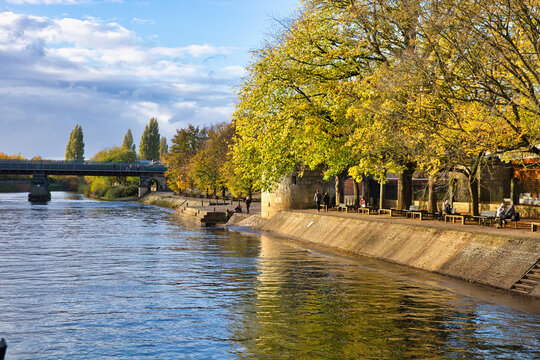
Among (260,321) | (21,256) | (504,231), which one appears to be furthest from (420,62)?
(21,256)

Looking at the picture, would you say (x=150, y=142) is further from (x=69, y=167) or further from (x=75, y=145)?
(x=69, y=167)

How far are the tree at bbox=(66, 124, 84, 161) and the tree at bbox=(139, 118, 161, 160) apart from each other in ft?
65.7

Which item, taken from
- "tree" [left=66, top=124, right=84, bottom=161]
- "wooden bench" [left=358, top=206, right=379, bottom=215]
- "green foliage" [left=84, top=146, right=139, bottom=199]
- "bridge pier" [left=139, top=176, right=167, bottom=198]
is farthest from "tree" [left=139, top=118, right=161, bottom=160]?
"wooden bench" [left=358, top=206, right=379, bottom=215]

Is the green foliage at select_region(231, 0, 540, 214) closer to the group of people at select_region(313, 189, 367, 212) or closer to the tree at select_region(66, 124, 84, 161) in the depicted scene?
the group of people at select_region(313, 189, 367, 212)

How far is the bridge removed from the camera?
125 meters

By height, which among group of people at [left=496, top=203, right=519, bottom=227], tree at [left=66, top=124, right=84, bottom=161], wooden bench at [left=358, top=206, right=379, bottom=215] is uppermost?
tree at [left=66, top=124, right=84, bottom=161]

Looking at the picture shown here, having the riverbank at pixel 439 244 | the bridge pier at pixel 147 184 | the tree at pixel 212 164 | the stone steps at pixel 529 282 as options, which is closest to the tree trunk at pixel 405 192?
the riverbank at pixel 439 244

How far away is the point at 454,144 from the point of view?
23062 millimetres

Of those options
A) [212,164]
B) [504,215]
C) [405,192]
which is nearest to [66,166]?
[212,164]

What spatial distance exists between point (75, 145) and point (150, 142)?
79.6 ft

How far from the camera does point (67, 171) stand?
132 meters

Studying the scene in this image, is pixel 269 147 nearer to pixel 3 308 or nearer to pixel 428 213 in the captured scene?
pixel 428 213

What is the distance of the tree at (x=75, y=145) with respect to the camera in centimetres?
19500

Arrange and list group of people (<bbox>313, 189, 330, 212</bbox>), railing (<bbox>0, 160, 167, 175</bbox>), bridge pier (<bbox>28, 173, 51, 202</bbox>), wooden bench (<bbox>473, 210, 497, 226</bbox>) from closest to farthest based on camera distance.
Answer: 1. wooden bench (<bbox>473, 210, 497, 226</bbox>)
2. group of people (<bbox>313, 189, 330, 212</bbox>)
3. bridge pier (<bbox>28, 173, 51, 202</bbox>)
4. railing (<bbox>0, 160, 167, 175</bbox>)
